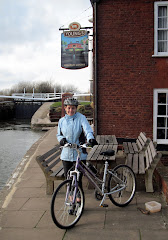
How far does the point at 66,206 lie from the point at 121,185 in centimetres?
122

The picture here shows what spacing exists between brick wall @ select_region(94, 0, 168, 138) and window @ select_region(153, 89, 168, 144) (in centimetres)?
16

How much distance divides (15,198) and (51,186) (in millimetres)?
767

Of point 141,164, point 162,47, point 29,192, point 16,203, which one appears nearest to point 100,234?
point 16,203

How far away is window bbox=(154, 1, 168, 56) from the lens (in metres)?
9.92

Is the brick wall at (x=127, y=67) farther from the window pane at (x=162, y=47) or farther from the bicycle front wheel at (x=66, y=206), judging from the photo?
the bicycle front wheel at (x=66, y=206)

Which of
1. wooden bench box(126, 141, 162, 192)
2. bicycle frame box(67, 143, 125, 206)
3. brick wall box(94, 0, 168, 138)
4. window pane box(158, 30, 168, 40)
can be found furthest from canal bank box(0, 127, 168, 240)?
window pane box(158, 30, 168, 40)

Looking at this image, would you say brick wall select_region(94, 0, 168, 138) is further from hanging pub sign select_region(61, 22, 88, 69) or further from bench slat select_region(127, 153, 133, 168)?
bench slat select_region(127, 153, 133, 168)

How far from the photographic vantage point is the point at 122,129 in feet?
33.8

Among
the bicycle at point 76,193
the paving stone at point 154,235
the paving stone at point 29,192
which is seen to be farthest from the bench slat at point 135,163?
the paving stone at point 29,192

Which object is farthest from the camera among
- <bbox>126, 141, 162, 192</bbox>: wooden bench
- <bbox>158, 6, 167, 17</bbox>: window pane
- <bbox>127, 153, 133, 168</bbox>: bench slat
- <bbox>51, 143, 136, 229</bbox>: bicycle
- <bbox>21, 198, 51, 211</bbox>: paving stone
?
<bbox>158, 6, 167, 17</bbox>: window pane

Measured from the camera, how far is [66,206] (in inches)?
183

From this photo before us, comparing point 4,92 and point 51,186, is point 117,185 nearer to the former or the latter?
point 51,186

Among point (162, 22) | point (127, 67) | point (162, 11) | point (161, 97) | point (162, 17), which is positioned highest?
point (162, 11)

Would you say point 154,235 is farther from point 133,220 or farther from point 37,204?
point 37,204
